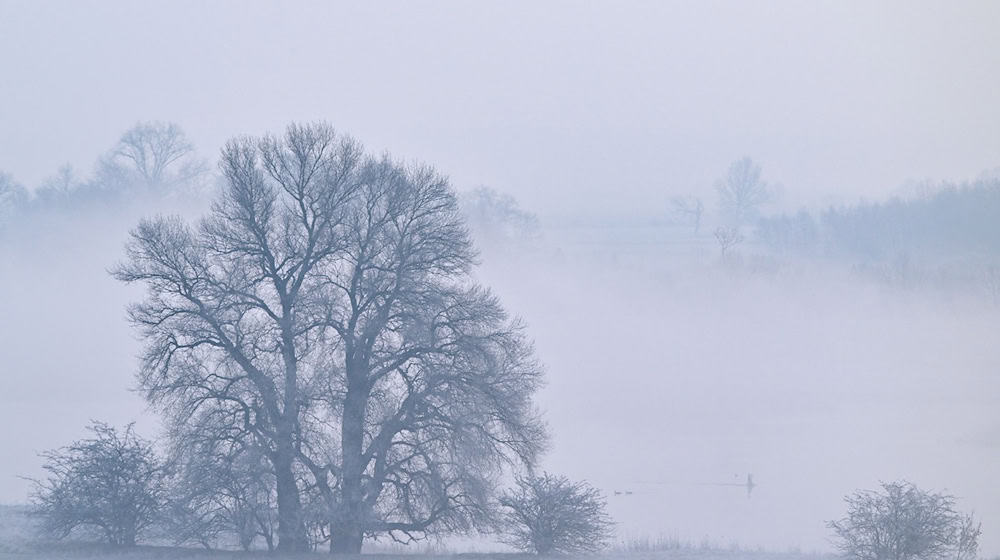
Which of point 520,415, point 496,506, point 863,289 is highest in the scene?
point 863,289

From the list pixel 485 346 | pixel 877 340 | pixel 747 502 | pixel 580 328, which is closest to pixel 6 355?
pixel 580 328

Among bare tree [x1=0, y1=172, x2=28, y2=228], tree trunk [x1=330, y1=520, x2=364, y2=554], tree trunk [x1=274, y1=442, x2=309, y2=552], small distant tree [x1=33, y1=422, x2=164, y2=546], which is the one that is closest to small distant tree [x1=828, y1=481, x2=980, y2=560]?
tree trunk [x1=330, y1=520, x2=364, y2=554]

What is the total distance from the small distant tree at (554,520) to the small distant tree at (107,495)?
7764 millimetres

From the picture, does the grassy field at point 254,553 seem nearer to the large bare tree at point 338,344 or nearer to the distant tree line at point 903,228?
the large bare tree at point 338,344

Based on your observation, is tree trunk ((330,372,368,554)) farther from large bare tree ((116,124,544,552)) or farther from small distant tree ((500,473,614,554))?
small distant tree ((500,473,614,554))

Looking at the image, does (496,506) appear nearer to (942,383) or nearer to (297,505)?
(297,505)

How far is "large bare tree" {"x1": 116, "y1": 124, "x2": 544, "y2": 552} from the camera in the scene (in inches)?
961

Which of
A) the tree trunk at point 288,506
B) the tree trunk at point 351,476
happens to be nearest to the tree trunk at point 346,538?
the tree trunk at point 351,476

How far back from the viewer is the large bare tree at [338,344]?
80.1 feet

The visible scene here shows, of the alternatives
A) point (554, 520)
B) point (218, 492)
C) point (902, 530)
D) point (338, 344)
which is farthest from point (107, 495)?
point (902, 530)

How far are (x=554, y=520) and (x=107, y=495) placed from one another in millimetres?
9644

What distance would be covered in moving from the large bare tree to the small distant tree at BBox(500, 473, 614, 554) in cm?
71

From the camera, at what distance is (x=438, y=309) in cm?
2498

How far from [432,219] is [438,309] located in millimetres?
2163
